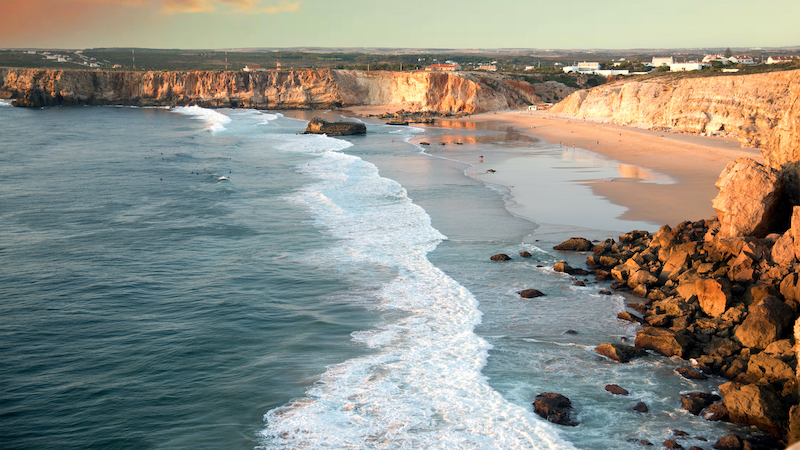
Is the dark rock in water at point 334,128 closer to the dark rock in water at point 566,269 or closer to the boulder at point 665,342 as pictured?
the dark rock in water at point 566,269

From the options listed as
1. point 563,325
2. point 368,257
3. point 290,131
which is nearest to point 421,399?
point 563,325

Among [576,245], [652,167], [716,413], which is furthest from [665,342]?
[652,167]

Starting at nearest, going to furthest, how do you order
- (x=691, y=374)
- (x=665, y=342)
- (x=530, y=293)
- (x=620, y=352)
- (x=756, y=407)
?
(x=756, y=407), (x=691, y=374), (x=620, y=352), (x=665, y=342), (x=530, y=293)

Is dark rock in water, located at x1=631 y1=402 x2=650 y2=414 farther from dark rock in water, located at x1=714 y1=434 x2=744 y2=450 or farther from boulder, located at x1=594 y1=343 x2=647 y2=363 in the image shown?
boulder, located at x1=594 y1=343 x2=647 y2=363

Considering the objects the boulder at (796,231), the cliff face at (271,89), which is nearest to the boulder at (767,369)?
the boulder at (796,231)

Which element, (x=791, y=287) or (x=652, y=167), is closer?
(x=791, y=287)

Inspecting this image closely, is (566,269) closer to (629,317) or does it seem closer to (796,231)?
(629,317)

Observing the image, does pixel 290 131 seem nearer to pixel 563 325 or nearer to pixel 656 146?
pixel 656 146
